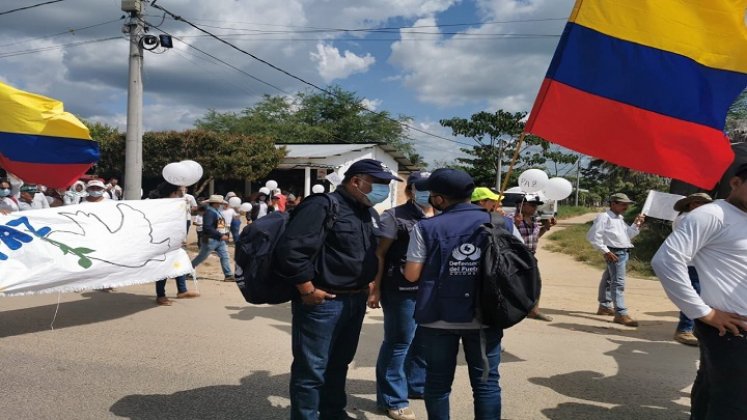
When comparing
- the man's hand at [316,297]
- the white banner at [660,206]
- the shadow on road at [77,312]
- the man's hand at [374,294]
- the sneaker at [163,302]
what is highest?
the white banner at [660,206]

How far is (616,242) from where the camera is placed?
7.18m

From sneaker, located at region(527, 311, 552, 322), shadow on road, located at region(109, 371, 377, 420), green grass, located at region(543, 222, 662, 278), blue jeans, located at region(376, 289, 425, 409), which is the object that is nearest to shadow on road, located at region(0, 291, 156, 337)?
shadow on road, located at region(109, 371, 377, 420)

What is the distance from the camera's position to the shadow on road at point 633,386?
3.95 meters

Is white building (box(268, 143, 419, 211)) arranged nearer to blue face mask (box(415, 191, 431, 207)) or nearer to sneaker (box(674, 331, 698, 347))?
sneaker (box(674, 331, 698, 347))

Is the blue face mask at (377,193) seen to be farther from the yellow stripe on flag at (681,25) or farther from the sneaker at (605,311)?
the sneaker at (605,311)

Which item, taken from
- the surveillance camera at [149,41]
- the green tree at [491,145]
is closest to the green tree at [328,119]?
the green tree at [491,145]

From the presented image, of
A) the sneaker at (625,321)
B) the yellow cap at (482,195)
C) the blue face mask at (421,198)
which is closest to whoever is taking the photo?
the blue face mask at (421,198)

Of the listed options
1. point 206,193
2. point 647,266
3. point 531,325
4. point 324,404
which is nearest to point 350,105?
point 206,193

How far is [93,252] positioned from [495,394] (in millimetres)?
5016

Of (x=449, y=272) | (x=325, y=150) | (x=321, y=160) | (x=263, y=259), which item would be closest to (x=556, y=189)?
(x=449, y=272)

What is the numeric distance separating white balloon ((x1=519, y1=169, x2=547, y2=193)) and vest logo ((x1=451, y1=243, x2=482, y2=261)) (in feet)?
18.9

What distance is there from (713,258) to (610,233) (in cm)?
484

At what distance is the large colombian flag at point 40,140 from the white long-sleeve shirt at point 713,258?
8111mm

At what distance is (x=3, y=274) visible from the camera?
17.9 ft
